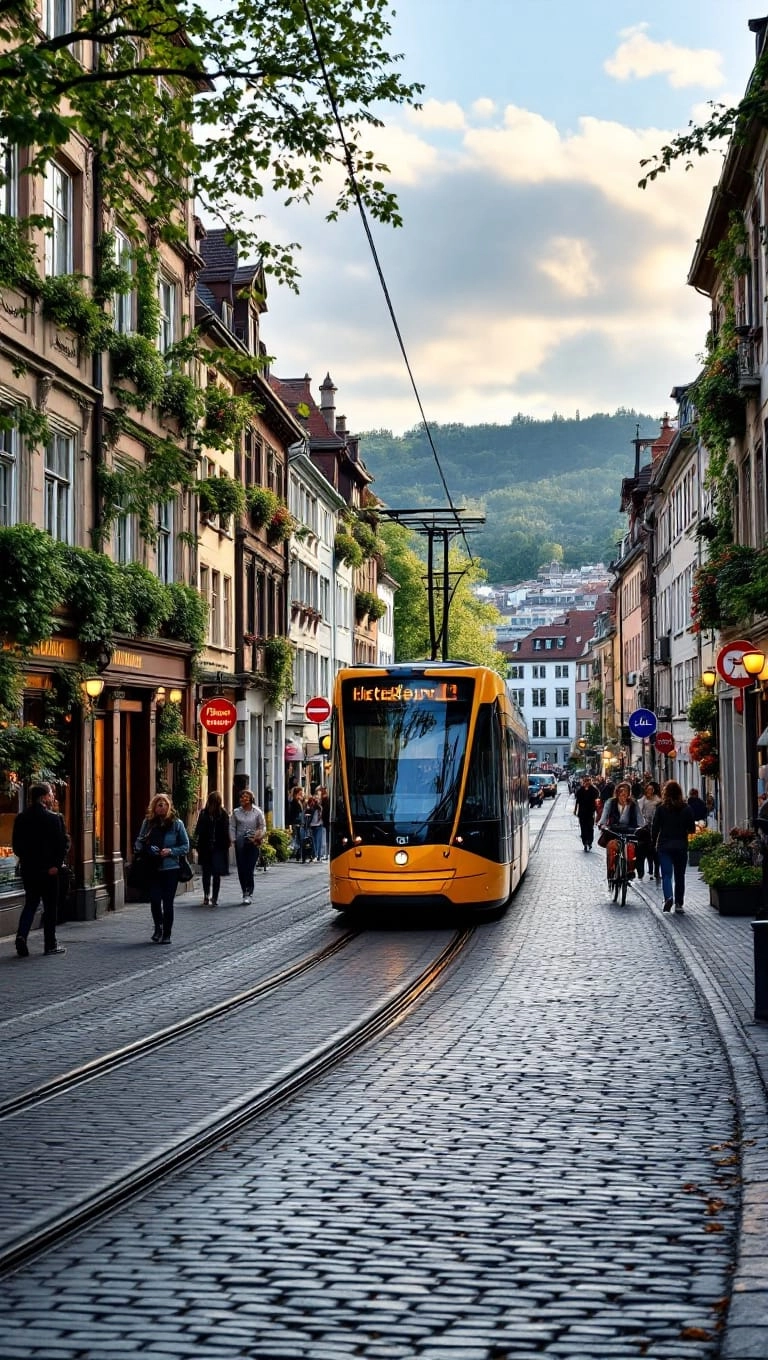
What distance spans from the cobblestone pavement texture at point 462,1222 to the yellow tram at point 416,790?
8.50m

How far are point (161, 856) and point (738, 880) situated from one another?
7662 mm

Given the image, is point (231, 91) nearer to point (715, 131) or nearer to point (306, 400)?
point (715, 131)

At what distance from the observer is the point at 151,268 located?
17.0 m

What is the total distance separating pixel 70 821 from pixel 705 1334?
20.2 meters

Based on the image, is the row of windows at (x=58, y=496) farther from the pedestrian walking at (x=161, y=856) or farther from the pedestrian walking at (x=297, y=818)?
the pedestrian walking at (x=297, y=818)

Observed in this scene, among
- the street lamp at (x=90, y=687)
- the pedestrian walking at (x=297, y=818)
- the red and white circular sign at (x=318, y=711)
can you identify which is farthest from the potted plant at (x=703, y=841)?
the street lamp at (x=90, y=687)

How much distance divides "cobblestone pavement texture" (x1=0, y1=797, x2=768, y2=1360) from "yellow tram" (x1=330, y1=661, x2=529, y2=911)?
8.50 metres

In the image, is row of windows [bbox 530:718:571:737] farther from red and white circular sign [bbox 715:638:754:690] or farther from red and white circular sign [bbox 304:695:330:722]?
red and white circular sign [bbox 715:638:754:690]

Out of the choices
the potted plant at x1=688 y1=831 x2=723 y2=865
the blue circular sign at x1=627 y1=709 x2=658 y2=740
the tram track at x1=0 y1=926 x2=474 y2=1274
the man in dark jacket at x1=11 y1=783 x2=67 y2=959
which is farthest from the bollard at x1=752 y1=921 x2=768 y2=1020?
the blue circular sign at x1=627 y1=709 x2=658 y2=740

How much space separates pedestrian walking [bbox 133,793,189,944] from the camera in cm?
2019

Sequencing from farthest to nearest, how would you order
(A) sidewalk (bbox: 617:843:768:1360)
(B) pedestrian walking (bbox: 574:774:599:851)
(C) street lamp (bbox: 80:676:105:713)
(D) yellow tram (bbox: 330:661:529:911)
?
(B) pedestrian walking (bbox: 574:774:599:851)
(C) street lamp (bbox: 80:676:105:713)
(D) yellow tram (bbox: 330:661:529:911)
(A) sidewalk (bbox: 617:843:768:1360)

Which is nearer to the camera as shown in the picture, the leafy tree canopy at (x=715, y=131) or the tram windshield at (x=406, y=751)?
the leafy tree canopy at (x=715, y=131)

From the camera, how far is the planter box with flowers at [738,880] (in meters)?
22.5

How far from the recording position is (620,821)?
89.9 ft
